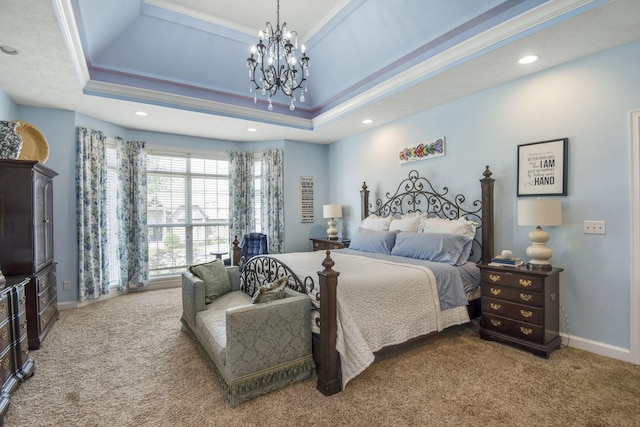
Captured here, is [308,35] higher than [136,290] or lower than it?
higher

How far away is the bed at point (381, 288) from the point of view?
2.20 metres

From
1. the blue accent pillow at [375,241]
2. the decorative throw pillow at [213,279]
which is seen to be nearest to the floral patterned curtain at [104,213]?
the decorative throw pillow at [213,279]

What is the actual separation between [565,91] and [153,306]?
17.6 ft

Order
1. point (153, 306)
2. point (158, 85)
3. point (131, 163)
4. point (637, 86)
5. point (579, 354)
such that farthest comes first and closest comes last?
point (131, 163) → point (153, 306) → point (158, 85) → point (579, 354) → point (637, 86)

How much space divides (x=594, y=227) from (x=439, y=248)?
130 cm

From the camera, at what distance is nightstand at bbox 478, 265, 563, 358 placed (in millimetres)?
2674

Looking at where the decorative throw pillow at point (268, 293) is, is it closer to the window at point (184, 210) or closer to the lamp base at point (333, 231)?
the lamp base at point (333, 231)

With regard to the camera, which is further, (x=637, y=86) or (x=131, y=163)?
(x=131, y=163)

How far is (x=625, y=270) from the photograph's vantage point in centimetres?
261

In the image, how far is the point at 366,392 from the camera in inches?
86.4

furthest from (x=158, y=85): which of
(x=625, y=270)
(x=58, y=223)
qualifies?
(x=625, y=270)

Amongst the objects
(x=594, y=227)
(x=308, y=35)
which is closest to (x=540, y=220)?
(x=594, y=227)

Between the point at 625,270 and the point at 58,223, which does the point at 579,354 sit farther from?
the point at 58,223

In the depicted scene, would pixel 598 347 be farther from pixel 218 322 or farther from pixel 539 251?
pixel 218 322
